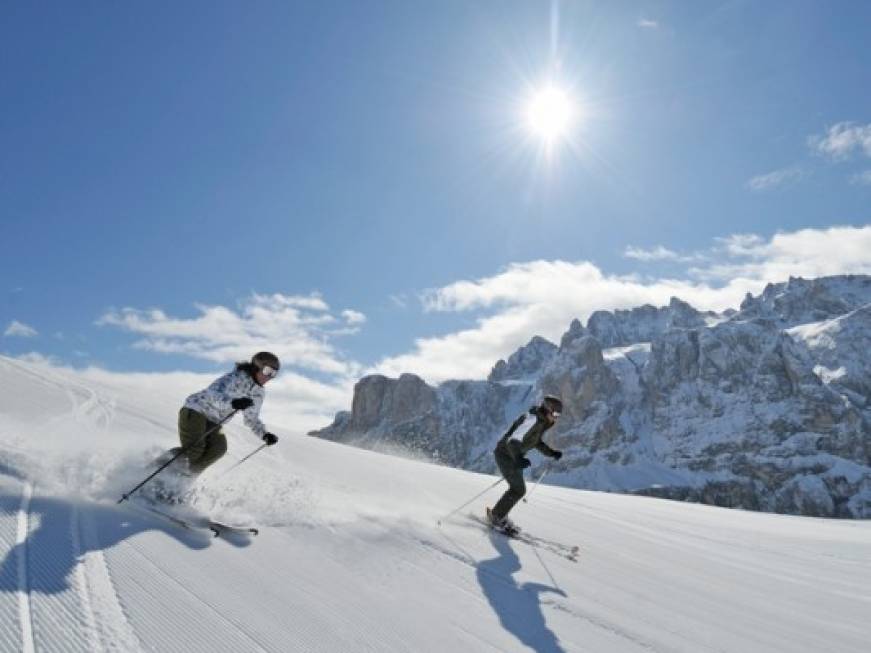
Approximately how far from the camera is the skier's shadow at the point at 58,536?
3736 millimetres

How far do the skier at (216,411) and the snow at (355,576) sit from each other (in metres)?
0.38

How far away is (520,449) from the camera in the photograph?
29.2 feet

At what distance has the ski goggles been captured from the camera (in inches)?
284

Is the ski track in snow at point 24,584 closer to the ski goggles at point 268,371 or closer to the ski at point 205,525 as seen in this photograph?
the ski at point 205,525

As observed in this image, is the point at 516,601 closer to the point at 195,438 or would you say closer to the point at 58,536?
the point at 58,536

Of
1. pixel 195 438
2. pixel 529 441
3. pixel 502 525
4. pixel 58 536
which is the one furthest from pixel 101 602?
pixel 529 441

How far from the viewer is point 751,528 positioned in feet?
35.8

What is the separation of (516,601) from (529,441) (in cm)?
397

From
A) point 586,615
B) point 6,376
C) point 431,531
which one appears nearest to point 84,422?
point 6,376

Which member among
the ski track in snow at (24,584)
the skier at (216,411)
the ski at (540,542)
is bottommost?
the ski track in snow at (24,584)

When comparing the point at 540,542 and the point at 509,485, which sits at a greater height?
the point at 509,485

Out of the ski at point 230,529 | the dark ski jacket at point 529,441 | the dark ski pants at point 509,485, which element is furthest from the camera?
the dark ski jacket at point 529,441

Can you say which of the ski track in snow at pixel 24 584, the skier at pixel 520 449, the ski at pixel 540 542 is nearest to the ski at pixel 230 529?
the ski track in snow at pixel 24 584

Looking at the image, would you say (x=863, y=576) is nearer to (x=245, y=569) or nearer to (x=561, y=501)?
(x=561, y=501)
